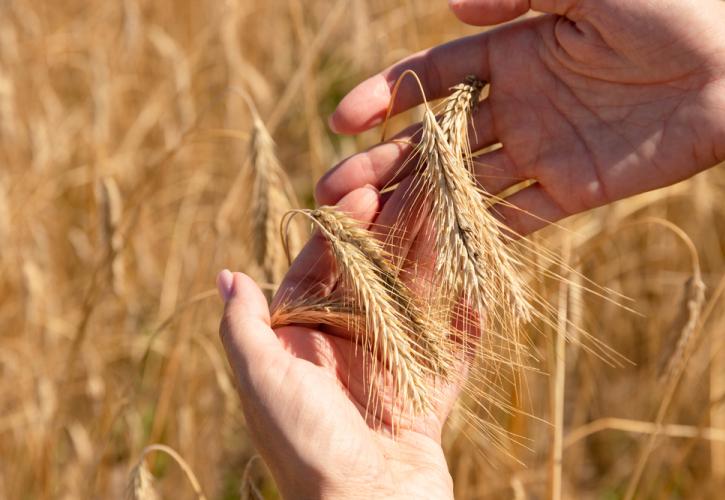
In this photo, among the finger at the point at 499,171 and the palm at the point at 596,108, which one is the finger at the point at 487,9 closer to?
the palm at the point at 596,108

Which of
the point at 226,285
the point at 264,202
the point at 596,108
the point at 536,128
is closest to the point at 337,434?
the point at 226,285

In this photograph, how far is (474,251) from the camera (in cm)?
154

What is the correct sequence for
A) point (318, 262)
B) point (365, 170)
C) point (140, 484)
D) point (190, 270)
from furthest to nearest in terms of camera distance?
point (190, 270)
point (365, 170)
point (318, 262)
point (140, 484)

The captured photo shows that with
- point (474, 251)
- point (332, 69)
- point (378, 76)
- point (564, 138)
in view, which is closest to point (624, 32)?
point (564, 138)

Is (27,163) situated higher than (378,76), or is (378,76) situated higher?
(378,76)

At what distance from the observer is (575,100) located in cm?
205

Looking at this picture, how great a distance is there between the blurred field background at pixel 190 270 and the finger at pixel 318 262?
210 millimetres

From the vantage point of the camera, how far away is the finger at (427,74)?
2.01 m

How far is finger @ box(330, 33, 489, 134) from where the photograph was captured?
2.01 m

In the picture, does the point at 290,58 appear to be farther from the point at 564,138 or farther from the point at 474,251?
the point at 474,251

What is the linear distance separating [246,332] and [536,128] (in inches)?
36.1

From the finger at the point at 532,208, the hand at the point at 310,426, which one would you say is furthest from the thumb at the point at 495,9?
the hand at the point at 310,426

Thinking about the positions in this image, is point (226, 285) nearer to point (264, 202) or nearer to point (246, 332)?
point (246, 332)

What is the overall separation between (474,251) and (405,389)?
0.29m
